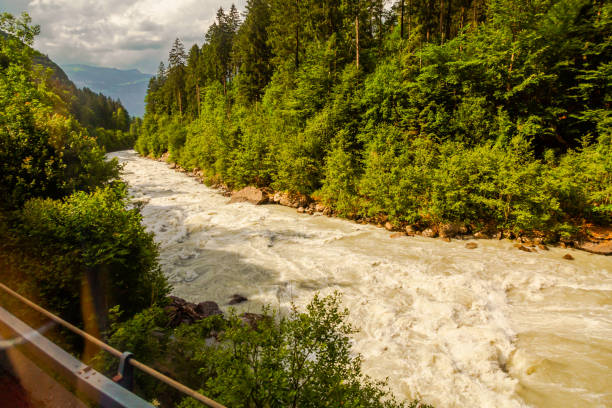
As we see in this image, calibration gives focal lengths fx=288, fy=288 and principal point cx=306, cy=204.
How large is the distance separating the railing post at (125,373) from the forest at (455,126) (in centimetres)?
1707

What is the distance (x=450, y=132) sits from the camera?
2158 cm

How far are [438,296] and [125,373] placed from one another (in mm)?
10868

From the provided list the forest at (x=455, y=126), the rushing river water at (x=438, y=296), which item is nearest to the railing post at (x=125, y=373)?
the rushing river water at (x=438, y=296)

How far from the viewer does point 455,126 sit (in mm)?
21016

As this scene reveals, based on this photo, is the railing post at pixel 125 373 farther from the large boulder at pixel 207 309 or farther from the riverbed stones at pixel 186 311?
the large boulder at pixel 207 309

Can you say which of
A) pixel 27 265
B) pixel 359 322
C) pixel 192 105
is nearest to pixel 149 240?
pixel 27 265

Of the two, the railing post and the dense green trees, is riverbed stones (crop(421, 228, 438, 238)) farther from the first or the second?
the railing post

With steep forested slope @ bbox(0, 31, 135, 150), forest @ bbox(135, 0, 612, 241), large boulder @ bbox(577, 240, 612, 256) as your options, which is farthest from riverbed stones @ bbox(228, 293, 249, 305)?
steep forested slope @ bbox(0, 31, 135, 150)

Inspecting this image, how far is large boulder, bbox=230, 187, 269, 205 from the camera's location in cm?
2586

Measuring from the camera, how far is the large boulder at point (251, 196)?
2586 centimetres

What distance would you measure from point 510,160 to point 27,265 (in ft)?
65.1

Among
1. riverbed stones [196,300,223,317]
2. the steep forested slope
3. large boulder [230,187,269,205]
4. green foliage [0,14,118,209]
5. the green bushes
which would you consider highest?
the steep forested slope

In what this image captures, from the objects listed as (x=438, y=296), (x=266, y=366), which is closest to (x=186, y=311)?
(x=266, y=366)

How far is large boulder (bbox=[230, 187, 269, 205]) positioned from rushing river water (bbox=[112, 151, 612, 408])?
5.92 meters
